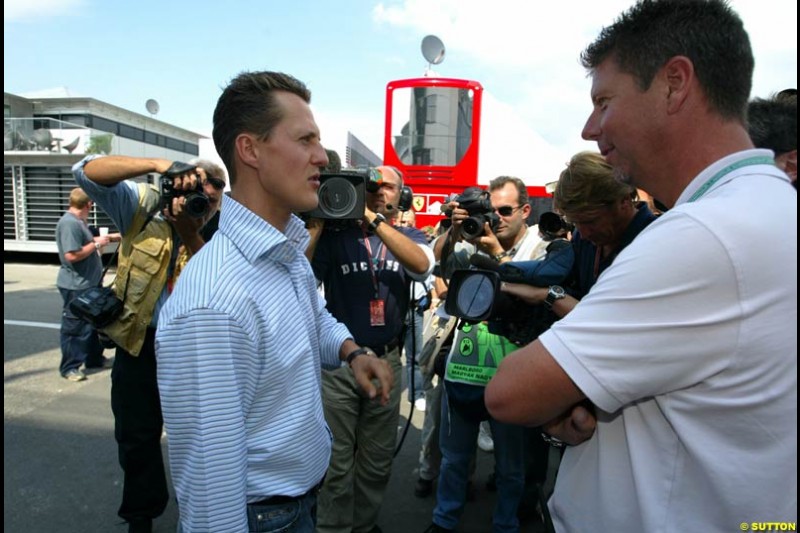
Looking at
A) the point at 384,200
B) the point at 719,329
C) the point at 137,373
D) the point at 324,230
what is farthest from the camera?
the point at 384,200

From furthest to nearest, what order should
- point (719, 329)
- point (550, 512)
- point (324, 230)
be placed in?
point (324, 230)
point (550, 512)
point (719, 329)

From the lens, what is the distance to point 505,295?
164 centimetres

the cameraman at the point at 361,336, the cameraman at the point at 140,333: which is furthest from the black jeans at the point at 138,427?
the cameraman at the point at 361,336

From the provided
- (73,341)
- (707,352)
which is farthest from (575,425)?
(73,341)

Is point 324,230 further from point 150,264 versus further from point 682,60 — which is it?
point 682,60

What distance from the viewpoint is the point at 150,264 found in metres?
2.78

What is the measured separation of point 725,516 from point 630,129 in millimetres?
773

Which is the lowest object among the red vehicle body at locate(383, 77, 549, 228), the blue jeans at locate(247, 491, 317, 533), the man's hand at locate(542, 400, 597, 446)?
the blue jeans at locate(247, 491, 317, 533)

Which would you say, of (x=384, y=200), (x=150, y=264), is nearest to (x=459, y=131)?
(x=384, y=200)

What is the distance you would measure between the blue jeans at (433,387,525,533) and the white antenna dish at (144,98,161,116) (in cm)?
2694

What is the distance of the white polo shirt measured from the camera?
0.84 metres

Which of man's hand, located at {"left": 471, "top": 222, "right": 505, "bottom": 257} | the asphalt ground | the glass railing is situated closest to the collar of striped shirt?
man's hand, located at {"left": 471, "top": 222, "right": 505, "bottom": 257}

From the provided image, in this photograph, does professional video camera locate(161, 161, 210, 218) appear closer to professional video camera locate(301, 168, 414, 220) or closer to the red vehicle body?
professional video camera locate(301, 168, 414, 220)

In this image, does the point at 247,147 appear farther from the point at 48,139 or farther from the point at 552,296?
the point at 48,139
